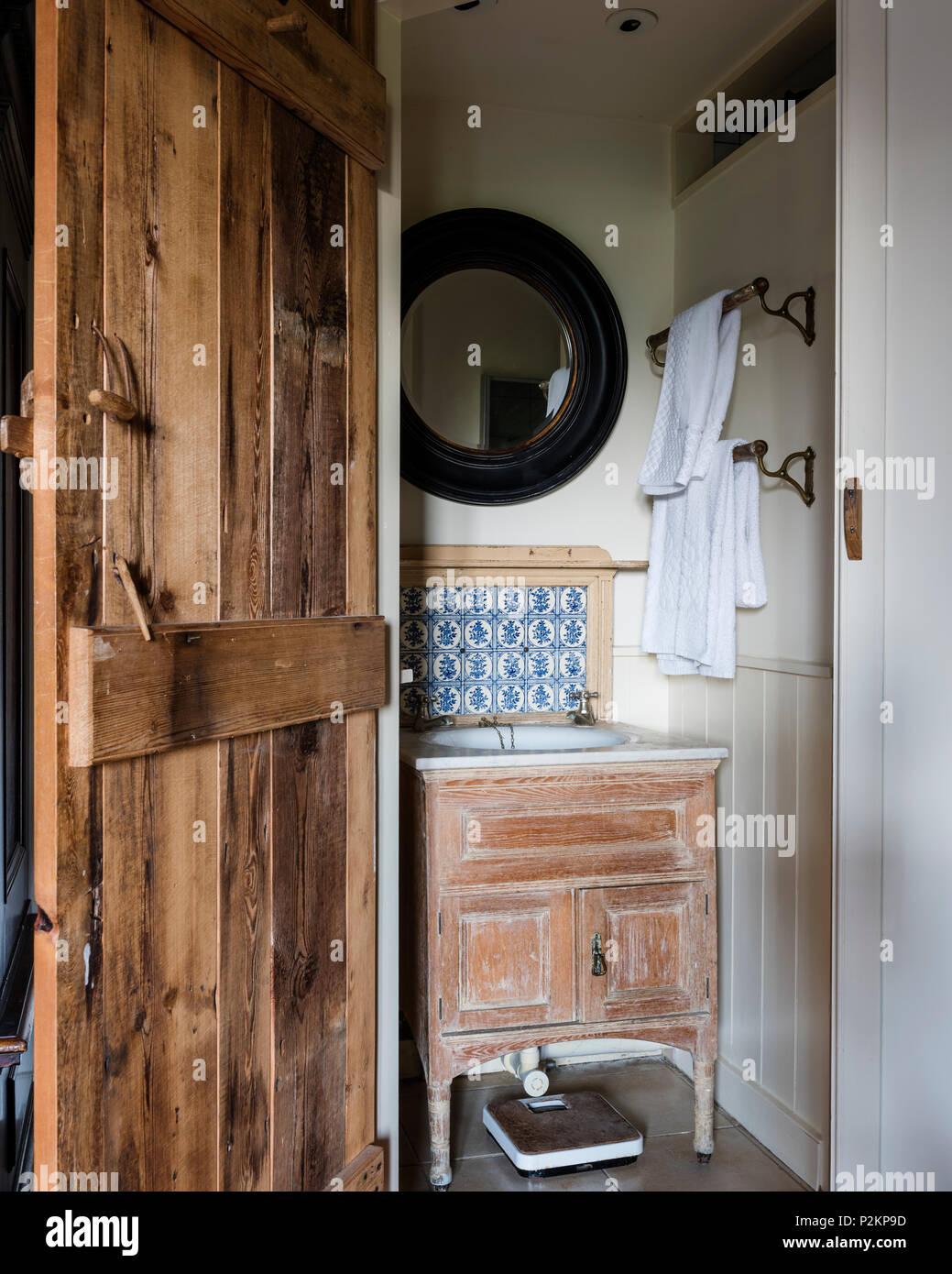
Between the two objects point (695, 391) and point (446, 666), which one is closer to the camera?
point (695, 391)

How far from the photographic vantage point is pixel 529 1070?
232 cm

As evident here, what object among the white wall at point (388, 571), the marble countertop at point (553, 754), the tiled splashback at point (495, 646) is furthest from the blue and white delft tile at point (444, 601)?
the white wall at point (388, 571)

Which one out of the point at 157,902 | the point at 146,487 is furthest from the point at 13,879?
the point at 146,487

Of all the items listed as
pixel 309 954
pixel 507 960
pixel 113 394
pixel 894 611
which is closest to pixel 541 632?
pixel 507 960

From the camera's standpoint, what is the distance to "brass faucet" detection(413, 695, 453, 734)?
2459mm

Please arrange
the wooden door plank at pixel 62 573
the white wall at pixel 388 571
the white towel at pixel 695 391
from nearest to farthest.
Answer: the wooden door plank at pixel 62 573, the white wall at pixel 388 571, the white towel at pixel 695 391

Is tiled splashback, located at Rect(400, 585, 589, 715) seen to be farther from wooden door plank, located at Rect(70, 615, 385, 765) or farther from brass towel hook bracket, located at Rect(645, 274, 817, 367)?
wooden door plank, located at Rect(70, 615, 385, 765)

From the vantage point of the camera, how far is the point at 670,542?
2.45 m

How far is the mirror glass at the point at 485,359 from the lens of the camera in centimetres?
247

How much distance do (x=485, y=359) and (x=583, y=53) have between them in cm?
73

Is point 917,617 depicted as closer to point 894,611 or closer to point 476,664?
point 894,611

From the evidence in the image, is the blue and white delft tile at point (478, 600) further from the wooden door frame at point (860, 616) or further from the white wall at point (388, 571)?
the wooden door frame at point (860, 616)

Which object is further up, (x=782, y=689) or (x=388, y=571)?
(x=388, y=571)

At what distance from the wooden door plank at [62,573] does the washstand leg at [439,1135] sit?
1111 mm
